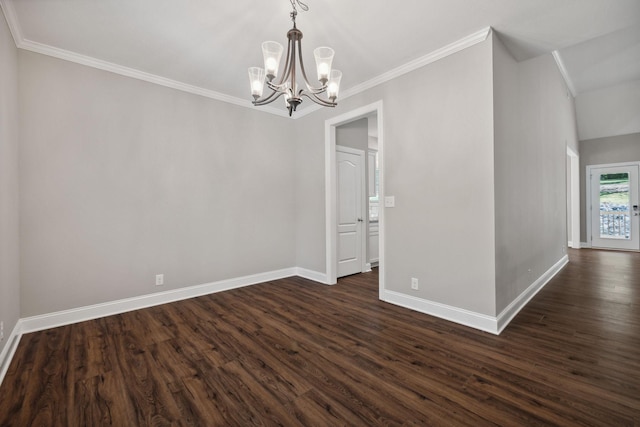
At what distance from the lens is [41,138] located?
2777 mm

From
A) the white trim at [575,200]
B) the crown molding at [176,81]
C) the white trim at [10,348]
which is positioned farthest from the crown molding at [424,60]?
the white trim at [575,200]

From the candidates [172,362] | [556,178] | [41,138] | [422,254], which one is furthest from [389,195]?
[41,138]

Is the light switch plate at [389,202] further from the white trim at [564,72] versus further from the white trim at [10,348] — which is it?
the white trim at [10,348]

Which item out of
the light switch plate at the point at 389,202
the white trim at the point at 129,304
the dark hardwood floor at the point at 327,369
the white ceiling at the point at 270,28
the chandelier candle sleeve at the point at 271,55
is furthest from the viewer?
the light switch plate at the point at 389,202

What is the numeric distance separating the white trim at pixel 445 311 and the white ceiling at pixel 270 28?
269 centimetres

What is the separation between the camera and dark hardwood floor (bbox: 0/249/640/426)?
1601 millimetres

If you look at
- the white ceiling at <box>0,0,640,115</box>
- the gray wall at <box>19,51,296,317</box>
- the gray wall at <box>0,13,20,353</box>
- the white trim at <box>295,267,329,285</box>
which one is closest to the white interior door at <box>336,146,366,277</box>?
the white trim at <box>295,267,329,285</box>

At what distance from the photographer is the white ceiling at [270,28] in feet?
7.47

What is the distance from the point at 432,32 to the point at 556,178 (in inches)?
146

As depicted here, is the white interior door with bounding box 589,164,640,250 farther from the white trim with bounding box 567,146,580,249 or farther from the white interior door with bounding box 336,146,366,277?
the white interior door with bounding box 336,146,366,277

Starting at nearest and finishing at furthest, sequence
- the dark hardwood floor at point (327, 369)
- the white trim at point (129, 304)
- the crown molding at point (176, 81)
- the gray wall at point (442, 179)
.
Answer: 1. the dark hardwood floor at point (327, 369)
2. the crown molding at point (176, 81)
3. the gray wall at point (442, 179)
4. the white trim at point (129, 304)

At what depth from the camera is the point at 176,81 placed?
360cm

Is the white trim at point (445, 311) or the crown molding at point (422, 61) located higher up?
the crown molding at point (422, 61)

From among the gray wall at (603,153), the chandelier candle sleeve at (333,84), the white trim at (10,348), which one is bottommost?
the white trim at (10,348)
